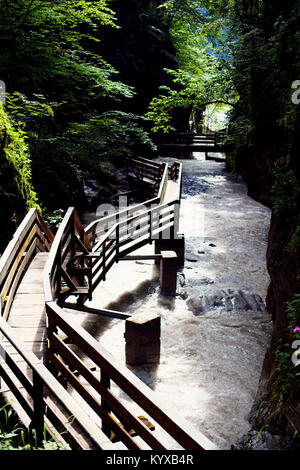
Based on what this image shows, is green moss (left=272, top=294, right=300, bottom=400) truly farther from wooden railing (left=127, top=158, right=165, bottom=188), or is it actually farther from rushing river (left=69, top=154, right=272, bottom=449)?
wooden railing (left=127, top=158, right=165, bottom=188)

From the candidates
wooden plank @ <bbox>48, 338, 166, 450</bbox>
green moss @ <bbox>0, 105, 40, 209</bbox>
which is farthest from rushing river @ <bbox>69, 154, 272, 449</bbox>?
green moss @ <bbox>0, 105, 40, 209</bbox>

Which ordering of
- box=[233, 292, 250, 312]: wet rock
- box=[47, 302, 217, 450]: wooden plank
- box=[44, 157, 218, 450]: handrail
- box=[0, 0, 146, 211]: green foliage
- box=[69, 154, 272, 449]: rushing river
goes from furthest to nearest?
box=[0, 0, 146, 211]: green foliage
box=[233, 292, 250, 312]: wet rock
box=[69, 154, 272, 449]: rushing river
box=[44, 157, 218, 450]: handrail
box=[47, 302, 217, 450]: wooden plank

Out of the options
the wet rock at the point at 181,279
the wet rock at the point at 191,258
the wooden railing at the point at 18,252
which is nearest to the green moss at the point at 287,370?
the wooden railing at the point at 18,252

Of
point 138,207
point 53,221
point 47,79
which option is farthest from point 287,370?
point 47,79

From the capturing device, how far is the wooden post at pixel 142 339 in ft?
27.1

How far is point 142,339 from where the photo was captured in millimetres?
8328

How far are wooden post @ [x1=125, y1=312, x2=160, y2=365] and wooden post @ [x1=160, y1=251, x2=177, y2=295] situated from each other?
12.2 ft

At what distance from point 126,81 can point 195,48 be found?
451 inches

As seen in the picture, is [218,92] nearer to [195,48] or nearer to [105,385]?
[105,385]

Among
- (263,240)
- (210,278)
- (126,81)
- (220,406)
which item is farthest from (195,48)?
(220,406)

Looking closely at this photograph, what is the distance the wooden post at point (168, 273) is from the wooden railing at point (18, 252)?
3.78 metres

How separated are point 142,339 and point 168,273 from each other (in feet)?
13.0

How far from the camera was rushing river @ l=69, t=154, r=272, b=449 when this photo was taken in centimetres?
750

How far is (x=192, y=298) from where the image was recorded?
38.4ft
